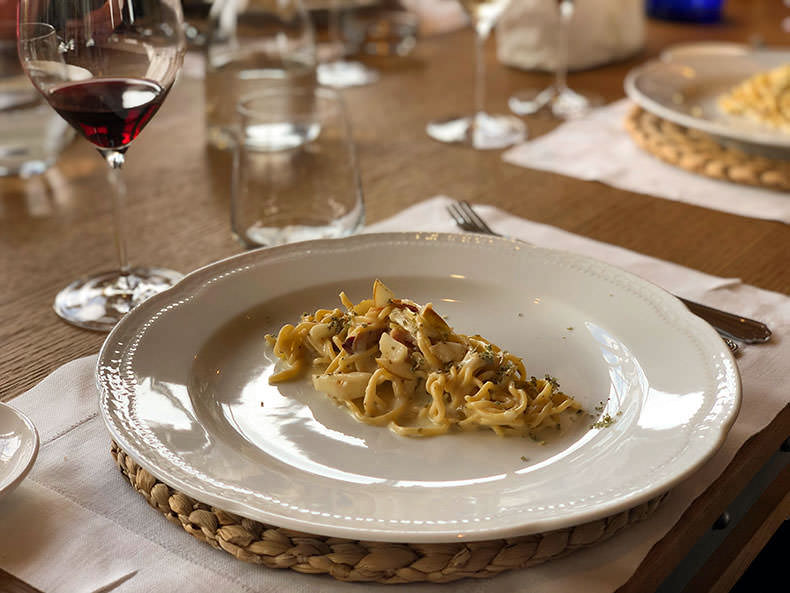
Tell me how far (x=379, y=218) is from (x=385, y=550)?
0.72 metres

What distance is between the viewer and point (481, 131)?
1633mm

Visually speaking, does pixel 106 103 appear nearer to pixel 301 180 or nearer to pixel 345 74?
pixel 301 180

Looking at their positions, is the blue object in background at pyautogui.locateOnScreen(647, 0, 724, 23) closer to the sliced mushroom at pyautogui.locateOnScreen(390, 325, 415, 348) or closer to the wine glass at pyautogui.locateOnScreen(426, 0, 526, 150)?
the wine glass at pyautogui.locateOnScreen(426, 0, 526, 150)

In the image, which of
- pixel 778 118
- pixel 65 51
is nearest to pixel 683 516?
pixel 65 51

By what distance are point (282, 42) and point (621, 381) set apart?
1.06 m

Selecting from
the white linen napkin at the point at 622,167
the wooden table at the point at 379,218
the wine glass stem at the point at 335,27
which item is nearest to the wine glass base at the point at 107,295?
the wooden table at the point at 379,218

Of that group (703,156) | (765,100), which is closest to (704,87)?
(765,100)

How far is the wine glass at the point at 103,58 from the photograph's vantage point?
0.89m

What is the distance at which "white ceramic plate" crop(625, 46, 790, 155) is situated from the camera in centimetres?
140

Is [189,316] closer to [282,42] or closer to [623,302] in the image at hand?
[623,302]


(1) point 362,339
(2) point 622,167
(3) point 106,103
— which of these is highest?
(3) point 106,103

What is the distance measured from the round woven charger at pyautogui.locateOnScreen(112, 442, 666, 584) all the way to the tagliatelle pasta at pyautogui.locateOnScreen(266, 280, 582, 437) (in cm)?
10

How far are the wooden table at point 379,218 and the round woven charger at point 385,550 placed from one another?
0.24ft

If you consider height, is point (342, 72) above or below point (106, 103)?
below
